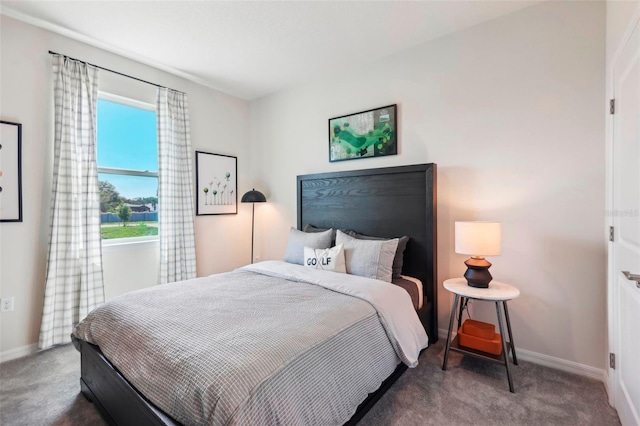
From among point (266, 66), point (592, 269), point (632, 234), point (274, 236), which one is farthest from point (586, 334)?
point (266, 66)

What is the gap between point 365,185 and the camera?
2.95 m

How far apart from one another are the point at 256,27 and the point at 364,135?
1396 millimetres

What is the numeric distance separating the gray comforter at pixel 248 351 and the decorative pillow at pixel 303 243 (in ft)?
2.76

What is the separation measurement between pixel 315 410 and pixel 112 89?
11.0 ft

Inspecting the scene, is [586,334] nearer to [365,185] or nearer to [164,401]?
[365,185]

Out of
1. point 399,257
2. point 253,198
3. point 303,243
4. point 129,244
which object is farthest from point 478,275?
point 129,244

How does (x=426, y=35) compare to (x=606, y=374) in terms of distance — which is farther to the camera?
(x=426, y=35)

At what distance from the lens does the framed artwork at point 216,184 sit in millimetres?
3593

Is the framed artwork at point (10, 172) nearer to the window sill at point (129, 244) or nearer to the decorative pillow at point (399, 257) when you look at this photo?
the window sill at point (129, 244)

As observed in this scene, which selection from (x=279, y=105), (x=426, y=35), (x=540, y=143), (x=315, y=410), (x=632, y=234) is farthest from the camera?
(x=279, y=105)

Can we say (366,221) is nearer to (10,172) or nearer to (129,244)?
(129,244)

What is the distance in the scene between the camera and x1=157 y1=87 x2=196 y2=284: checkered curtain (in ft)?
10.4

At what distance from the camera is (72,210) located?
2.53 meters

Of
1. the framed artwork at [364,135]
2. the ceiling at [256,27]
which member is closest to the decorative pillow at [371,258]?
the framed artwork at [364,135]
